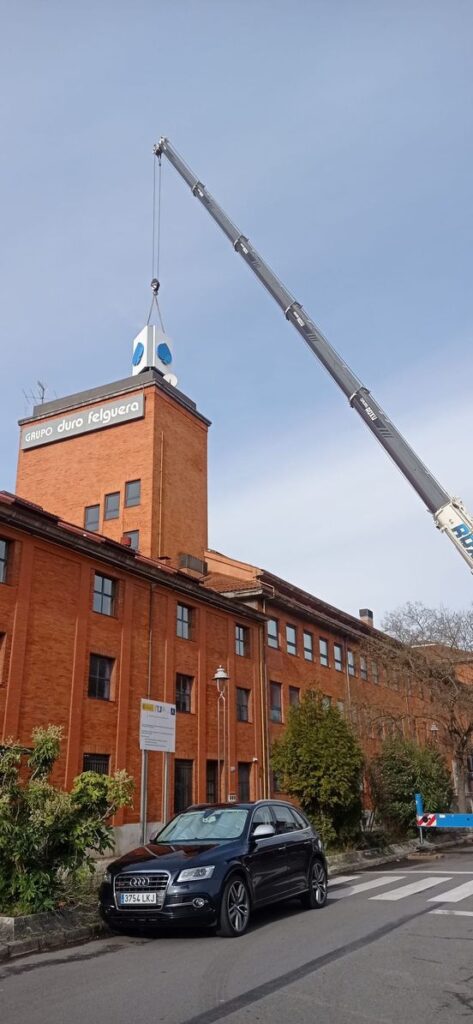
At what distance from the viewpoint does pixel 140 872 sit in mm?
8562

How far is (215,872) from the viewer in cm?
843

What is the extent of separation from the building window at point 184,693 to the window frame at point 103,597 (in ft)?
11.9

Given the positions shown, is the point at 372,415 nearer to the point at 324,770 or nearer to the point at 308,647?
the point at 324,770

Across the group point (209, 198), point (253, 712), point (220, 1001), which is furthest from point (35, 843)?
point (209, 198)

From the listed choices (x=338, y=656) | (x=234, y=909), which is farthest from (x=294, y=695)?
(x=234, y=909)

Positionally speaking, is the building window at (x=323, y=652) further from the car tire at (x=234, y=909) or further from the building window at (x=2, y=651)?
the car tire at (x=234, y=909)

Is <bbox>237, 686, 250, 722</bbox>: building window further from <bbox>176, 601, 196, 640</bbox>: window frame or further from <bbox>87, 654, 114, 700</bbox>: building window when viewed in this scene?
<bbox>87, 654, 114, 700</bbox>: building window

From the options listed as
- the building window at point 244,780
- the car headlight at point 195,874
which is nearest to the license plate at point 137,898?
the car headlight at point 195,874

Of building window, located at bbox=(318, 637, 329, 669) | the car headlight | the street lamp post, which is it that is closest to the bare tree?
building window, located at bbox=(318, 637, 329, 669)

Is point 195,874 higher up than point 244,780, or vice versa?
point 244,780

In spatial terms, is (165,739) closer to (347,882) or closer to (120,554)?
(347,882)

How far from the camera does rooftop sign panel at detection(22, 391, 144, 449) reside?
34719mm

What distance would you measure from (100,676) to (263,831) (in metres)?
11.1

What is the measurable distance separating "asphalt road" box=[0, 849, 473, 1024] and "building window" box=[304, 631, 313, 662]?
2275 cm
